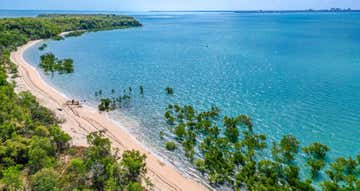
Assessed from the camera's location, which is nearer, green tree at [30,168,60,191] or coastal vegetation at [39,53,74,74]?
green tree at [30,168,60,191]

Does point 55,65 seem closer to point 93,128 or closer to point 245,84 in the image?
point 93,128

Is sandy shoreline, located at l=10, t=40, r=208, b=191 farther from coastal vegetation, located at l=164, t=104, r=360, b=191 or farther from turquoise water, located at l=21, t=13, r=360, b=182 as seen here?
coastal vegetation, located at l=164, t=104, r=360, b=191

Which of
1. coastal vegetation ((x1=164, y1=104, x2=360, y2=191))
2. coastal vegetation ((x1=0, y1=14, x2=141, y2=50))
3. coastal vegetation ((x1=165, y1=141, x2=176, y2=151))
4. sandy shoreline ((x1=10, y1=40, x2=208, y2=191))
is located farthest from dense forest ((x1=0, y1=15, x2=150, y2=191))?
coastal vegetation ((x1=0, y1=14, x2=141, y2=50))

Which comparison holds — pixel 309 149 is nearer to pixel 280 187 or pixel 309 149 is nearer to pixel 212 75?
pixel 280 187

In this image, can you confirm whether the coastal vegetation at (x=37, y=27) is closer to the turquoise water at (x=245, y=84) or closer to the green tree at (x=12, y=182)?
the turquoise water at (x=245, y=84)

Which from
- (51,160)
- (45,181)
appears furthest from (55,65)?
(45,181)

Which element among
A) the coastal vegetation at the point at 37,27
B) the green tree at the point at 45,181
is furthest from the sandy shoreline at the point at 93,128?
the coastal vegetation at the point at 37,27

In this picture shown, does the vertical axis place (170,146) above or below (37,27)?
above
